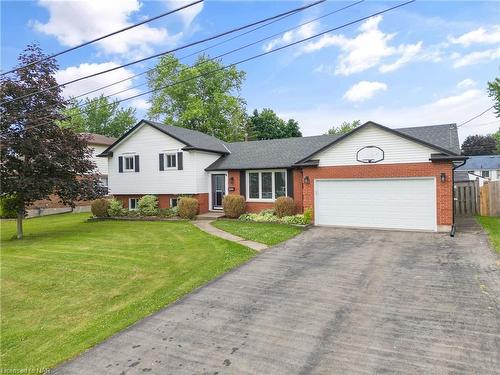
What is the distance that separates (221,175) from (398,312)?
16.0 m

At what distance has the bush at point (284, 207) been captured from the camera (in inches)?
671

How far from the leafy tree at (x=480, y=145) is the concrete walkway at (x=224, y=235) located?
67009 mm

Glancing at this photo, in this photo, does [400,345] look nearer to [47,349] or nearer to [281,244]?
[47,349]

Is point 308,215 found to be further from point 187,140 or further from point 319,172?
point 187,140

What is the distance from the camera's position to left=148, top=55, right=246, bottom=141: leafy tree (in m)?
42.5

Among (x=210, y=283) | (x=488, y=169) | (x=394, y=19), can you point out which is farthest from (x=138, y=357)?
(x=488, y=169)

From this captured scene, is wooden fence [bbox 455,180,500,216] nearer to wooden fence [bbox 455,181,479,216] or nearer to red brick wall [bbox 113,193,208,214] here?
wooden fence [bbox 455,181,479,216]

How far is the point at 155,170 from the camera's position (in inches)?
846

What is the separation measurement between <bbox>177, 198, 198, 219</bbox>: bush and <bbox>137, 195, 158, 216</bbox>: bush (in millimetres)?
2259

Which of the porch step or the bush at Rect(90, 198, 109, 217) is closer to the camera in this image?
the porch step

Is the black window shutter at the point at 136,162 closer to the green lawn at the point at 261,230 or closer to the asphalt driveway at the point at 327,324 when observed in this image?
the green lawn at the point at 261,230

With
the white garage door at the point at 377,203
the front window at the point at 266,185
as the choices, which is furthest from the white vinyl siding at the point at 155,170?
the white garage door at the point at 377,203

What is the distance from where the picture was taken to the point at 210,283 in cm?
824

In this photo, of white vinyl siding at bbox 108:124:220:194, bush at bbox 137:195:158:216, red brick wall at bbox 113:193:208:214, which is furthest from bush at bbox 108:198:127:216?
bush at bbox 137:195:158:216
